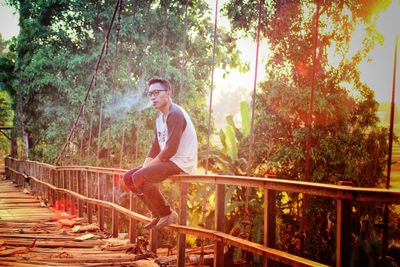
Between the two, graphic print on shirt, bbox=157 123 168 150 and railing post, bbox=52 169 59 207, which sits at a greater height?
graphic print on shirt, bbox=157 123 168 150

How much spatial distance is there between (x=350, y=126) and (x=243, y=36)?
3.91 metres

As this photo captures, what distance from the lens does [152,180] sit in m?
3.74

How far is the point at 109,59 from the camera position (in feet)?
47.8

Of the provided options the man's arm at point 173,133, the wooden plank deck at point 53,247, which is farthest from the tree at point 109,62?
the man's arm at point 173,133

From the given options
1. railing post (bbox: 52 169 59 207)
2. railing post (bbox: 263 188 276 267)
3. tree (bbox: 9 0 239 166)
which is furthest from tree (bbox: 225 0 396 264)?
railing post (bbox: 263 188 276 267)

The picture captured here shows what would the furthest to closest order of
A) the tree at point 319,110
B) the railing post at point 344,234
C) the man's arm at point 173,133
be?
1. the tree at point 319,110
2. the man's arm at point 173,133
3. the railing post at point 344,234

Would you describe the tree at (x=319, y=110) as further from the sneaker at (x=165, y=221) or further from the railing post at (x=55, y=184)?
the sneaker at (x=165, y=221)

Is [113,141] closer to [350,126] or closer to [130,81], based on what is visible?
[130,81]

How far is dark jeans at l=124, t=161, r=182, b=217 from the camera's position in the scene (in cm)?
372

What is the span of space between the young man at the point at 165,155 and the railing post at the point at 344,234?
6.13 ft

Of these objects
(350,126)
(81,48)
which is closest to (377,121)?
(350,126)

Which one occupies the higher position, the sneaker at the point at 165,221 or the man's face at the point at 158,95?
the man's face at the point at 158,95

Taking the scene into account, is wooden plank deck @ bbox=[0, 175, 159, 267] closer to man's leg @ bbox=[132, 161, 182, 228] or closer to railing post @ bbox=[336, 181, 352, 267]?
man's leg @ bbox=[132, 161, 182, 228]

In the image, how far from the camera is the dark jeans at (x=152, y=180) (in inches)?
146
